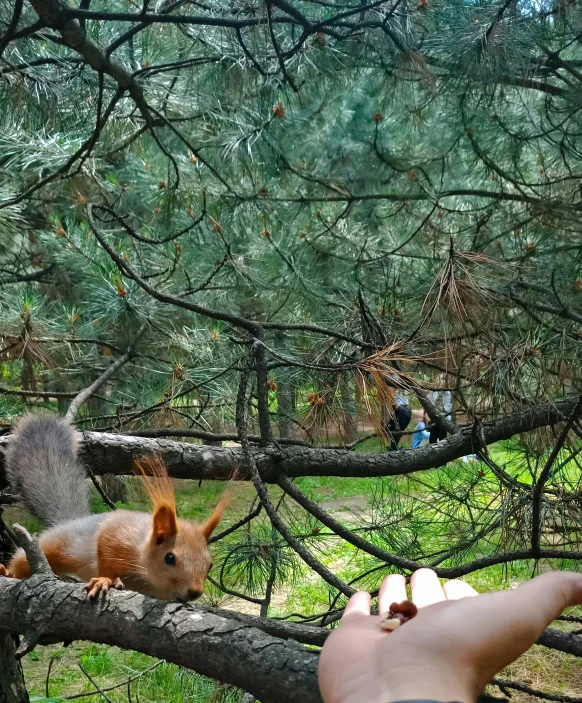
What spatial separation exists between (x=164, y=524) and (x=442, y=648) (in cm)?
72

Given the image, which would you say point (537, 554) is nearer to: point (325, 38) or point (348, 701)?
point (348, 701)

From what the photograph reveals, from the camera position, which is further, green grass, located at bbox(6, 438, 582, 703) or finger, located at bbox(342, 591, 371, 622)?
green grass, located at bbox(6, 438, 582, 703)

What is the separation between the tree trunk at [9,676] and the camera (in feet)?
3.51

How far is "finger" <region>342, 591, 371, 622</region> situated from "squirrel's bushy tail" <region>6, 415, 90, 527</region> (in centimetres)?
78

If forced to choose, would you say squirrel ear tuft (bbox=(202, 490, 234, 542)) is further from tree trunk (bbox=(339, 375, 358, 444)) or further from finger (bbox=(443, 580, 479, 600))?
finger (bbox=(443, 580, 479, 600))

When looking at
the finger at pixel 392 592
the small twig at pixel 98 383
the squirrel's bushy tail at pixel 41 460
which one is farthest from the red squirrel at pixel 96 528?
the finger at pixel 392 592

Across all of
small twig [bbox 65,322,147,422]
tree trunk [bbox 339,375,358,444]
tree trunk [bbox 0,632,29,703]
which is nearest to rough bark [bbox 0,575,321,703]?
tree trunk [bbox 0,632,29,703]

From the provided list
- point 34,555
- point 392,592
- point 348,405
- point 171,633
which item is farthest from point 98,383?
point 392,592

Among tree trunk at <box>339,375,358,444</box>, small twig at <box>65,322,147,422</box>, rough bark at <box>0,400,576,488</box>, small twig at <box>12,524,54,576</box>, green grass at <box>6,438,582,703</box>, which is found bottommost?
green grass at <box>6,438,582,703</box>

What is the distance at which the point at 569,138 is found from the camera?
1895 millimetres

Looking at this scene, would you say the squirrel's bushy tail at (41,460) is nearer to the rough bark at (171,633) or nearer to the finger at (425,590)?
the rough bark at (171,633)

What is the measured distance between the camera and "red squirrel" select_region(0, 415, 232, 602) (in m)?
1.11

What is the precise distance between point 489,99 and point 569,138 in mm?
254

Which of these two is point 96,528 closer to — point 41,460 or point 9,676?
point 41,460
